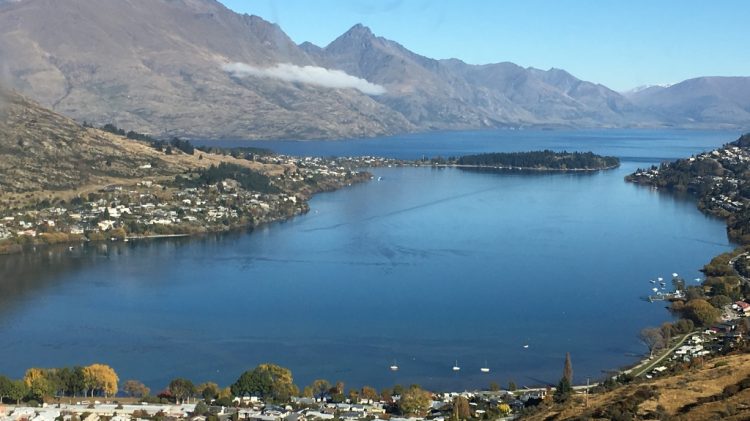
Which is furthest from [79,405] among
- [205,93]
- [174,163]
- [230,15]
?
[230,15]

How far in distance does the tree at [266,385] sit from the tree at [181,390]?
0.66 meters

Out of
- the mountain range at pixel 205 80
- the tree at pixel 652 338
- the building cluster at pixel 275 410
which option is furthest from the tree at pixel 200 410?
the mountain range at pixel 205 80

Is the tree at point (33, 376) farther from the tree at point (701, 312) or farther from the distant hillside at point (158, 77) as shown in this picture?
the distant hillside at point (158, 77)

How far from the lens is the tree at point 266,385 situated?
13742mm

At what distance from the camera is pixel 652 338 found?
54.3 feet

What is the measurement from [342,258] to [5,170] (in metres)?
14.2

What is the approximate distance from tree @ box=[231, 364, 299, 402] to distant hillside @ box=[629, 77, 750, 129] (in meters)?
137

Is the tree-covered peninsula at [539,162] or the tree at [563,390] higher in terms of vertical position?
the tree-covered peninsula at [539,162]

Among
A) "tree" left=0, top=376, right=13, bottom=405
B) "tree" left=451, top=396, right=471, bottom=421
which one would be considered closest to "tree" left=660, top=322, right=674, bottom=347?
"tree" left=451, top=396, right=471, bottom=421

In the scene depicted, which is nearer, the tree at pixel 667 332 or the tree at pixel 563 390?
the tree at pixel 563 390

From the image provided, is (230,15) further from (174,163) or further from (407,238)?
(407,238)

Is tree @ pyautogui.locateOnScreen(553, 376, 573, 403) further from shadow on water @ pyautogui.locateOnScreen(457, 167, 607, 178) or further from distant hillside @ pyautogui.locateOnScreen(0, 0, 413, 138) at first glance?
distant hillside @ pyautogui.locateOnScreen(0, 0, 413, 138)

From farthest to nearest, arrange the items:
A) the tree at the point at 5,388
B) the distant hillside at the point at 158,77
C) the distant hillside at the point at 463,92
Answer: the distant hillside at the point at 463,92 < the distant hillside at the point at 158,77 < the tree at the point at 5,388

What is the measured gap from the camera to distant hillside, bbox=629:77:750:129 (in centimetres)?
15825
